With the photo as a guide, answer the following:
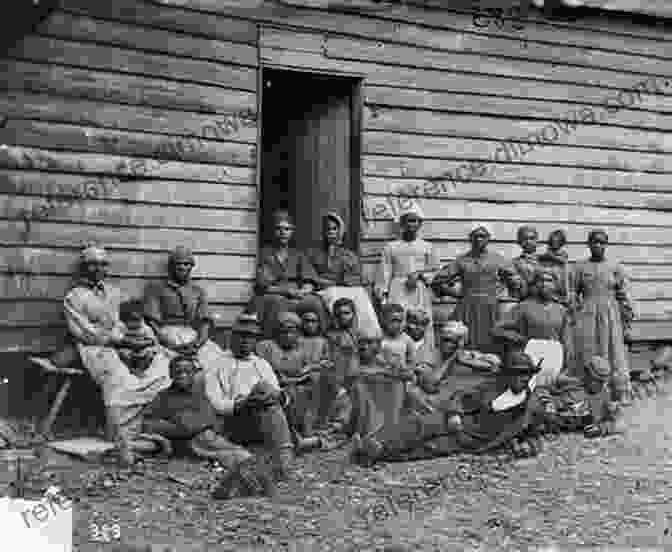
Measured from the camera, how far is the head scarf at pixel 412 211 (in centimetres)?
888

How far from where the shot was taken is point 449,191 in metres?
9.48

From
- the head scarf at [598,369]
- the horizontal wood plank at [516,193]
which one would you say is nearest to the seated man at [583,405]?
the head scarf at [598,369]

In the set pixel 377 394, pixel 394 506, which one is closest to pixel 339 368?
pixel 377 394

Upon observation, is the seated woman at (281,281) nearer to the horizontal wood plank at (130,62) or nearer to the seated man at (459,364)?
the seated man at (459,364)

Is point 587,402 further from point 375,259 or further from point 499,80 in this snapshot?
point 499,80

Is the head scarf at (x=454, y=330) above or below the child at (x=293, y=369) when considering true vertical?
above

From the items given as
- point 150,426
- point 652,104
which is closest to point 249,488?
point 150,426

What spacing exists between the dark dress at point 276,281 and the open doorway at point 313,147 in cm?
81

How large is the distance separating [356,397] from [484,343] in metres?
1.63

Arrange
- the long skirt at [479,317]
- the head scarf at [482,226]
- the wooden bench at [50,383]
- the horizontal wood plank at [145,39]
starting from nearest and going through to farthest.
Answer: the wooden bench at [50,383] < the horizontal wood plank at [145,39] < the long skirt at [479,317] < the head scarf at [482,226]

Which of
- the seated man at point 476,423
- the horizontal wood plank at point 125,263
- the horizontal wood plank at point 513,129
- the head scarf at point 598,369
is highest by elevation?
the horizontal wood plank at point 513,129

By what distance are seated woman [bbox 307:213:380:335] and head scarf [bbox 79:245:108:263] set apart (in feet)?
6.01

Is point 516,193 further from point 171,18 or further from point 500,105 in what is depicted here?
point 171,18

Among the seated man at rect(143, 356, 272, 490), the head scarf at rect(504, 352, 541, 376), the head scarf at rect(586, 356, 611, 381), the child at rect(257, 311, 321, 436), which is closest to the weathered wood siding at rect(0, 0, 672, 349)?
the child at rect(257, 311, 321, 436)
